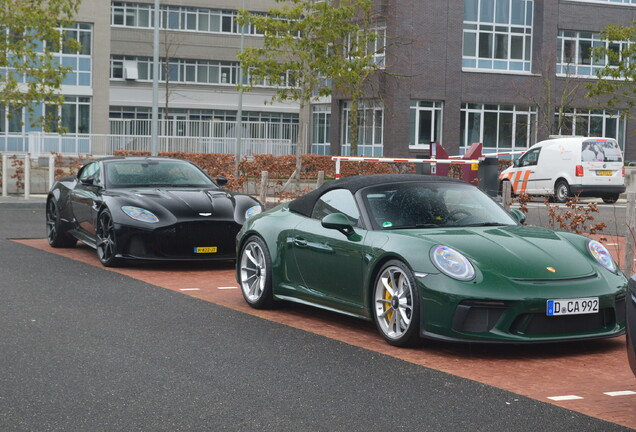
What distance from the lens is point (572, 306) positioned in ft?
24.1

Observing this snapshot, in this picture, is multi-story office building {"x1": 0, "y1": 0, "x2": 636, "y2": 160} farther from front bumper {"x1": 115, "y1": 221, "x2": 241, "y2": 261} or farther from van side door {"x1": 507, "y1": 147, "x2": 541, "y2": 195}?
front bumper {"x1": 115, "y1": 221, "x2": 241, "y2": 261}

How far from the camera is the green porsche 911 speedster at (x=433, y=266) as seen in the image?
731 centimetres

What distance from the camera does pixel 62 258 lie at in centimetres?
1378

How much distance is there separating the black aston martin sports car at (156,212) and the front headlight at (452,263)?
17.8ft

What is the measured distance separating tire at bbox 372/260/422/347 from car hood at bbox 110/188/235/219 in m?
5.00

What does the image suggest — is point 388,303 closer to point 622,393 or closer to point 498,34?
point 622,393

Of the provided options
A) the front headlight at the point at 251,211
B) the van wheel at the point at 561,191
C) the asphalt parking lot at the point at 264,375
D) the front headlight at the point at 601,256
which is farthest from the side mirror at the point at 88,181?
the van wheel at the point at 561,191

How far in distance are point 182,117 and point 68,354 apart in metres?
59.8

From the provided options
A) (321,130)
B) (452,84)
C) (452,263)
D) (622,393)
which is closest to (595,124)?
(452,84)

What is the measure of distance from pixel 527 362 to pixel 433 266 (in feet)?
2.99

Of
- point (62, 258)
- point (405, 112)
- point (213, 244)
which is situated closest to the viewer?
point (213, 244)

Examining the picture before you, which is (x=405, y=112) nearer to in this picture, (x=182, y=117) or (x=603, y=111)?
(x=603, y=111)

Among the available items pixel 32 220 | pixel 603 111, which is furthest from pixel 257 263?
pixel 603 111

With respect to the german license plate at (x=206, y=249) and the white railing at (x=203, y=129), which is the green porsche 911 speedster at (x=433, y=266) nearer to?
the german license plate at (x=206, y=249)
